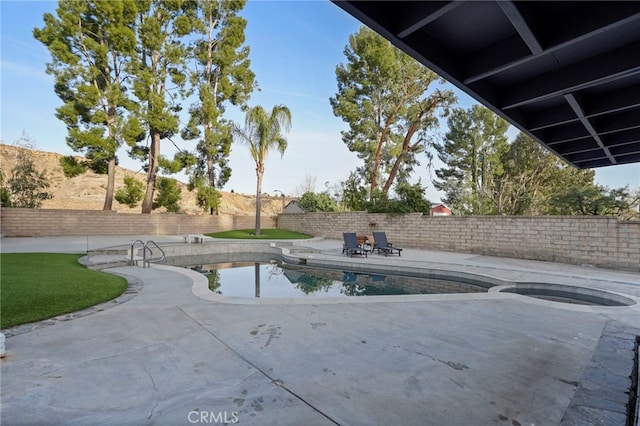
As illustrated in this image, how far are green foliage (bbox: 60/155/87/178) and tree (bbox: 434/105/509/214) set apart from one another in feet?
74.6

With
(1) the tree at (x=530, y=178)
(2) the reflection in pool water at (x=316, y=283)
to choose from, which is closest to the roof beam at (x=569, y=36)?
(2) the reflection in pool water at (x=316, y=283)

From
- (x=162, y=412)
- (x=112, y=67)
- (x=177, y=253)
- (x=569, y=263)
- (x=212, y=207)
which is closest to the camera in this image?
(x=162, y=412)

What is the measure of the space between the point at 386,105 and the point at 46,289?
63.1ft

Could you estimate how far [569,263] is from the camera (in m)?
9.69

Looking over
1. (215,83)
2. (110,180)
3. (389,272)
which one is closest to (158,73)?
(215,83)

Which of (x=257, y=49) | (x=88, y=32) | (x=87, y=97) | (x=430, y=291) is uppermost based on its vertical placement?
(x=257, y=49)

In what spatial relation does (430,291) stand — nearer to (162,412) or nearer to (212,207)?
(162,412)

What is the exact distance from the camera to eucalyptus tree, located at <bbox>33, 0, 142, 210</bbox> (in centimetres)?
1677

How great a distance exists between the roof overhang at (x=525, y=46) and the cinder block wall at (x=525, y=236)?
264 inches

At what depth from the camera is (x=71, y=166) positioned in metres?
17.8

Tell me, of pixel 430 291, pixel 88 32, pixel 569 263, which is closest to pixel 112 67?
pixel 88 32

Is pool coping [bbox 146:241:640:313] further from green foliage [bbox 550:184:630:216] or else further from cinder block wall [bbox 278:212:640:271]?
green foliage [bbox 550:184:630:216]

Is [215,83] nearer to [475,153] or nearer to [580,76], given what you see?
[475,153]

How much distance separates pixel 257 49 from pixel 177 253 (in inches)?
713
